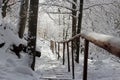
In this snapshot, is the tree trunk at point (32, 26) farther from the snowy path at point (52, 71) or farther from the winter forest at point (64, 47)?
the snowy path at point (52, 71)

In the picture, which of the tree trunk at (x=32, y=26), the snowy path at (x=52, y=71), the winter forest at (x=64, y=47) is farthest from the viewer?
the tree trunk at (x=32, y=26)

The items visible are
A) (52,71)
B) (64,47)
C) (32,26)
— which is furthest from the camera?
(64,47)

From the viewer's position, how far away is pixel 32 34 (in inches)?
299

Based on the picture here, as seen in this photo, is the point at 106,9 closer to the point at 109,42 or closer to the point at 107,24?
the point at 107,24

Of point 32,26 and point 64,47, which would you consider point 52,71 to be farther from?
point 64,47

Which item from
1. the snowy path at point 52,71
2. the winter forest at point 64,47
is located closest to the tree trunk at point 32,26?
the winter forest at point 64,47

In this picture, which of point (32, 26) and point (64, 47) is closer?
point (32, 26)

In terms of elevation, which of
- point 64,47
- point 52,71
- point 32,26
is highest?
point 32,26

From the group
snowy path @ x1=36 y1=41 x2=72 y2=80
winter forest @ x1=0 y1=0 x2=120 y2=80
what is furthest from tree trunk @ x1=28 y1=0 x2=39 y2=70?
snowy path @ x1=36 y1=41 x2=72 y2=80

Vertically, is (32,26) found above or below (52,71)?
above

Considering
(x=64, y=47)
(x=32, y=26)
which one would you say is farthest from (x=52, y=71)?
(x=64, y=47)

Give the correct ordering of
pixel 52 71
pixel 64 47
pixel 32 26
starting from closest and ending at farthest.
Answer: pixel 32 26, pixel 52 71, pixel 64 47

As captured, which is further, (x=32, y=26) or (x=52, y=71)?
(x=52, y=71)

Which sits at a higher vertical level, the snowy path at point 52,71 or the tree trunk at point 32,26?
the tree trunk at point 32,26
